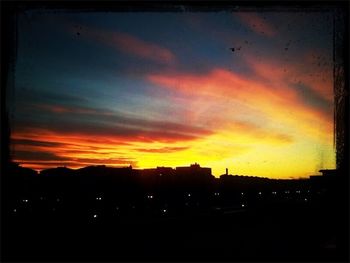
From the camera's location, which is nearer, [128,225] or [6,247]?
[6,247]

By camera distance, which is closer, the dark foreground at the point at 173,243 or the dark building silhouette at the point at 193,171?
the dark foreground at the point at 173,243

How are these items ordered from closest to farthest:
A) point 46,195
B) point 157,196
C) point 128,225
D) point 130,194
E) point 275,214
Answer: point 128,225 < point 275,214 < point 46,195 < point 130,194 < point 157,196

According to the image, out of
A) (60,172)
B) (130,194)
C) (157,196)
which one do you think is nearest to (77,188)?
(60,172)

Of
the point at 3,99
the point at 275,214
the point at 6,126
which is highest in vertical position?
the point at 3,99

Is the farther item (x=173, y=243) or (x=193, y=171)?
(x=193, y=171)

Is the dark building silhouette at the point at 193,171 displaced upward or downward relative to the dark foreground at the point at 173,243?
upward

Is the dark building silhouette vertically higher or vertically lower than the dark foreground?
higher

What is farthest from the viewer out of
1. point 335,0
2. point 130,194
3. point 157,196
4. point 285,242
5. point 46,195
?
point 157,196

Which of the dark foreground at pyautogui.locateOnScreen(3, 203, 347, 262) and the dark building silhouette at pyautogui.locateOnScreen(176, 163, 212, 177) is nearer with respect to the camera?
the dark foreground at pyautogui.locateOnScreen(3, 203, 347, 262)

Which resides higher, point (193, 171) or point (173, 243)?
point (193, 171)

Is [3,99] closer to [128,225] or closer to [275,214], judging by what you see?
[128,225]

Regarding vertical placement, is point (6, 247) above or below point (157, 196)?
→ above
